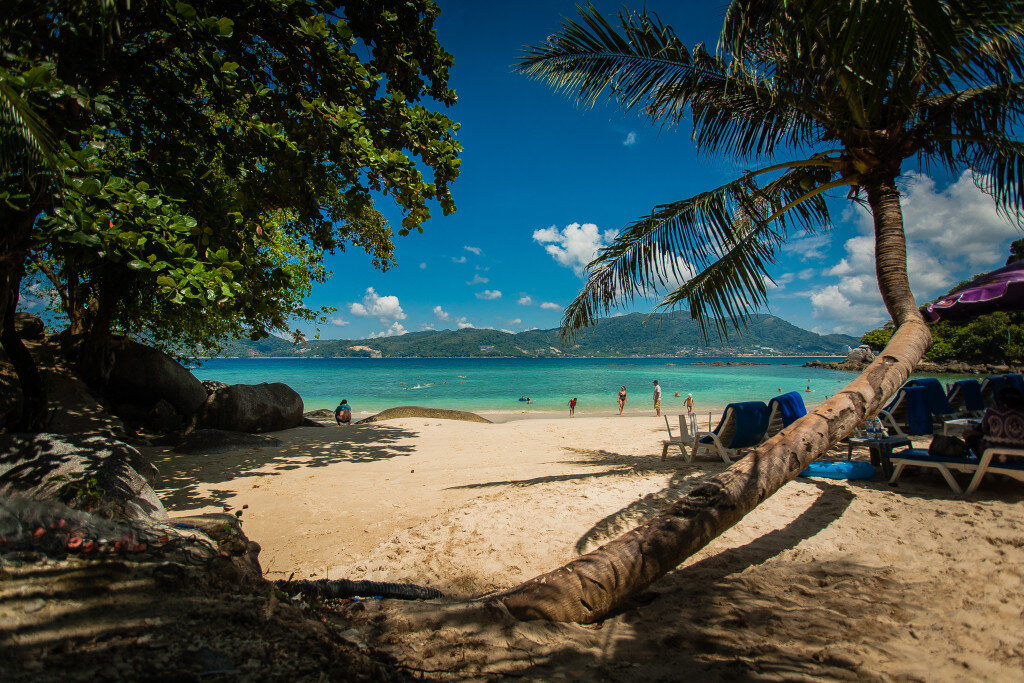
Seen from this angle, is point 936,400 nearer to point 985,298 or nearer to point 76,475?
point 985,298

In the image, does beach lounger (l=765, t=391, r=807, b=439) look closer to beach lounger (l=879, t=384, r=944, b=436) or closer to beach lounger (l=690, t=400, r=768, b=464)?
beach lounger (l=690, t=400, r=768, b=464)

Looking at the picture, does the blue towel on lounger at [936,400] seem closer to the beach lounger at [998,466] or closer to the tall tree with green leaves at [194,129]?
the beach lounger at [998,466]

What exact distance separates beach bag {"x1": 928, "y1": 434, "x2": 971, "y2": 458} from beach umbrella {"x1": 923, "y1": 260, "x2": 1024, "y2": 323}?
5.30 feet

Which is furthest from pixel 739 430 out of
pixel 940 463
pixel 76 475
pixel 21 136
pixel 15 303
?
pixel 15 303

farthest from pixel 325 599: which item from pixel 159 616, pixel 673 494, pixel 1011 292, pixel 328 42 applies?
pixel 1011 292

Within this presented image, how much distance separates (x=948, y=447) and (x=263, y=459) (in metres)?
8.99

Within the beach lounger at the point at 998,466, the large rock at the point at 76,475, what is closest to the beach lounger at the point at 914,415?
the beach lounger at the point at 998,466

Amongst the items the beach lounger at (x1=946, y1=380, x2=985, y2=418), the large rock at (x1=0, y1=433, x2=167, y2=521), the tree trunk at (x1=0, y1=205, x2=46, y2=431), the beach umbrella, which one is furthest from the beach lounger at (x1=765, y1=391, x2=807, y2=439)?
the tree trunk at (x1=0, y1=205, x2=46, y2=431)

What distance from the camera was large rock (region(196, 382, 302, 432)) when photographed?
31.9ft

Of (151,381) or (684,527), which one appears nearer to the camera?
(684,527)

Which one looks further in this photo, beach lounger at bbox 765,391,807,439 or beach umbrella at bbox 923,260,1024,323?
beach lounger at bbox 765,391,807,439

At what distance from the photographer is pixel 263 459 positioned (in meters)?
6.95

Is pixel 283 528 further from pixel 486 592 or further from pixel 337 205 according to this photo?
pixel 337 205

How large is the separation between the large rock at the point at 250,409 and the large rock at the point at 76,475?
5.85 m
